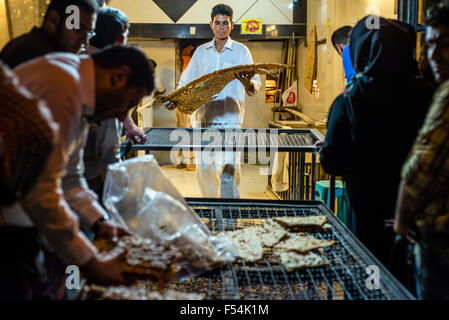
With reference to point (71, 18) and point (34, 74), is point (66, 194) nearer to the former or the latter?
point (34, 74)

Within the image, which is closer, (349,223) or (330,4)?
(349,223)

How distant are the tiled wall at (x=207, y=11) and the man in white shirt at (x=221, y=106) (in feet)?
15.1

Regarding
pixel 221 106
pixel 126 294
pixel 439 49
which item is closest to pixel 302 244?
pixel 126 294

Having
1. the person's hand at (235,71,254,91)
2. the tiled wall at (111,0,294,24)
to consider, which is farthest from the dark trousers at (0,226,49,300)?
the tiled wall at (111,0,294,24)

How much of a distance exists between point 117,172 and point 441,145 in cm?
128

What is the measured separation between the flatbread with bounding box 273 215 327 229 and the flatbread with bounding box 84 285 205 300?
84cm

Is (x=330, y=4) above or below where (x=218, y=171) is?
above

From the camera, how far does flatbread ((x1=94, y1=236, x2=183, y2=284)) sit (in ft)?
5.11

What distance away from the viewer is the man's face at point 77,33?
2.07m

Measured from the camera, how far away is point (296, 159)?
18.8ft

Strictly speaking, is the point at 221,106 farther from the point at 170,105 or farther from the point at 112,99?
the point at 112,99
